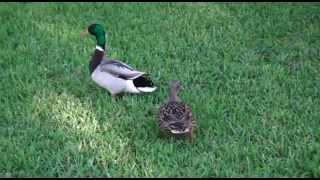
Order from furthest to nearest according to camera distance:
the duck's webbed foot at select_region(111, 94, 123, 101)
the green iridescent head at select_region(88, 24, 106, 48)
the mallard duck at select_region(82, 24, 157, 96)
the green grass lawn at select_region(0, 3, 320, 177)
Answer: the green iridescent head at select_region(88, 24, 106, 48) < the duck's webbed foot at select_region(111, 94, 123, 101) < the mallard duck at select_region(82, 24, 157, 96) < the green grass lawn at select_region(0, 3, 320, 177)

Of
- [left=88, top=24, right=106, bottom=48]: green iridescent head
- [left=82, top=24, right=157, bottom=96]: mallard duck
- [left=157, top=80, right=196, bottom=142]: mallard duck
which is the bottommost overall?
[left=157, top=80, right=196, bottom=142]: mallard duck

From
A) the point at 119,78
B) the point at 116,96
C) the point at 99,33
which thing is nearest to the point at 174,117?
the point at 119,78

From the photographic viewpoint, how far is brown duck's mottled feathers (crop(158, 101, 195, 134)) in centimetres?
504

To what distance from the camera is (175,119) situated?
5.05m

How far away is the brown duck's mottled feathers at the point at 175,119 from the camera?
199 inches

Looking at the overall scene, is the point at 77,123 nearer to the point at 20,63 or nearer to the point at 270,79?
the point at 20,63

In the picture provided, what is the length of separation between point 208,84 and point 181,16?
7.67ft

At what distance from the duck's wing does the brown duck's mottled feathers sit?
0.93 meters

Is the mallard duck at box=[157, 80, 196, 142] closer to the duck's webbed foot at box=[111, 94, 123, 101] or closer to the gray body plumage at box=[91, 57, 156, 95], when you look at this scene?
the gray body plumage at box=[91, 57, 156, 95]

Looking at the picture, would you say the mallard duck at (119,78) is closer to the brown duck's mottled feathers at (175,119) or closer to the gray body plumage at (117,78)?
the gray body plumage at (117,78)

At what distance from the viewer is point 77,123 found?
5.69m

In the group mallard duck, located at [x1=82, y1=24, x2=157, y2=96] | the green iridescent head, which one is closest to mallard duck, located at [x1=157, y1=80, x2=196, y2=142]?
mallard duck, located at [x1=82, y1=24, x2=157, y2=96]

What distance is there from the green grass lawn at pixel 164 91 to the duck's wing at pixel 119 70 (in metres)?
0.26

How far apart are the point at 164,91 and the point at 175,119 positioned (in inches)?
52.9
